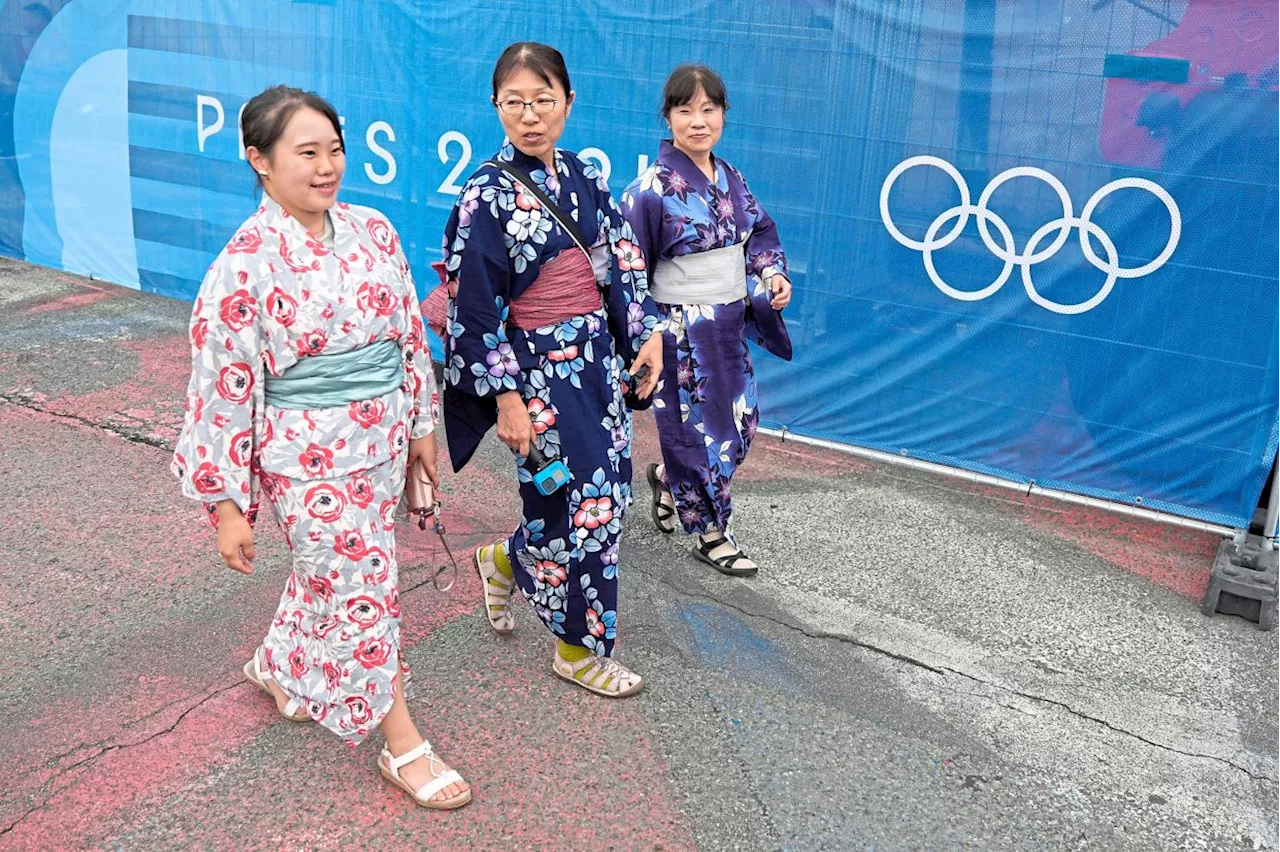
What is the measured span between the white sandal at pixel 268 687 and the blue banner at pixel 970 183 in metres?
2.74

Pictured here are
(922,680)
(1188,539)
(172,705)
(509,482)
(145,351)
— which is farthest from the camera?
(145,351)

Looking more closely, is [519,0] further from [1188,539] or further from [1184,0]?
[1188,539]

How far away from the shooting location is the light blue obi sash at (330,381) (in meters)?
2.48

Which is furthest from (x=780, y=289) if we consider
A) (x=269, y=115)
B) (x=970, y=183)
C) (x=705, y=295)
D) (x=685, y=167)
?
(x=269, y=115)

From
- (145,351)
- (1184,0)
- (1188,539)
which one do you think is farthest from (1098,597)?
(145,351)

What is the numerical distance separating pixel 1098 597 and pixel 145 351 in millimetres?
4699

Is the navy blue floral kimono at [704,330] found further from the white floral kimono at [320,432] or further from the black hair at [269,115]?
the black hair at [269,115]

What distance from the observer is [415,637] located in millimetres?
3436

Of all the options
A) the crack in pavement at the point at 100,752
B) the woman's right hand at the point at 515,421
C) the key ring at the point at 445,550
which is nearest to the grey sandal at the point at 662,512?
the key ring at the point at 445,550

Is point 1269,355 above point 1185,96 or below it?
below

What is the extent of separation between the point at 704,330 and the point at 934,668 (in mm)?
1273

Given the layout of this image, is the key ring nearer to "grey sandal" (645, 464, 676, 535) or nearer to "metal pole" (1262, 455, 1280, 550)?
"grey sandal" (645, 464, 676, 535)

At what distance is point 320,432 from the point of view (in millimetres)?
2504

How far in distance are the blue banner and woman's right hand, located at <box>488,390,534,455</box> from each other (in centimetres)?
232
